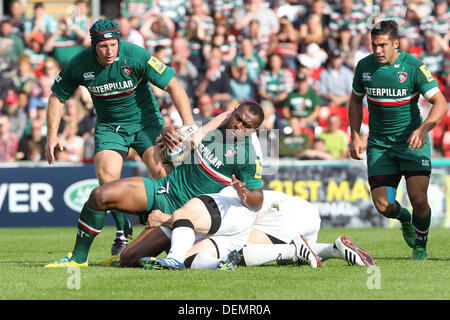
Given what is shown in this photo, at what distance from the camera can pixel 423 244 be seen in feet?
32.0

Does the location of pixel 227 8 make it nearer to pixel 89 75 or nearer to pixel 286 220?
pixel 89 75

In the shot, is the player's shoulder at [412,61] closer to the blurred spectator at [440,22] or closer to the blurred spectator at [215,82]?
the blurred spectator at [215,82]

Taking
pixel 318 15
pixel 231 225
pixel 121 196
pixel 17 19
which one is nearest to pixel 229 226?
pixel 231 225

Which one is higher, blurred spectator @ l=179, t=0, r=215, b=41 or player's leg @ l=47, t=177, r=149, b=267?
blurred spectator @ l=179, t=0, r=215, b=41

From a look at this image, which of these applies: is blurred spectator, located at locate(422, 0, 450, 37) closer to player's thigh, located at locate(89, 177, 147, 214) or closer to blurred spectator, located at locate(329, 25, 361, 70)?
blurred spectator, located at locate(329, 25, 361, 70)

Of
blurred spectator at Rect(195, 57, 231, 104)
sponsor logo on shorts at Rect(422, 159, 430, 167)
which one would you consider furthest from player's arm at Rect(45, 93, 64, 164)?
blurred spectator at Rect(195, 57, 231, 104)

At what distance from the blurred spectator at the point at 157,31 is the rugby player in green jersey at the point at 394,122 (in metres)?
10.4

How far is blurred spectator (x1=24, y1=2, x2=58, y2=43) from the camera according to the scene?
822 inches

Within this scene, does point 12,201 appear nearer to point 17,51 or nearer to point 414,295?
point 17,51

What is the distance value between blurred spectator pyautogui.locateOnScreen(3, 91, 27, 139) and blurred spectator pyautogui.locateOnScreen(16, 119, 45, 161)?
36 cm

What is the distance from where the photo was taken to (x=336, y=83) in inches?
736

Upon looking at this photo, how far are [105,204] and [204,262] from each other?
1.14m

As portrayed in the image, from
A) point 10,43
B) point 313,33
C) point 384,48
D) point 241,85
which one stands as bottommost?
point 241,85
